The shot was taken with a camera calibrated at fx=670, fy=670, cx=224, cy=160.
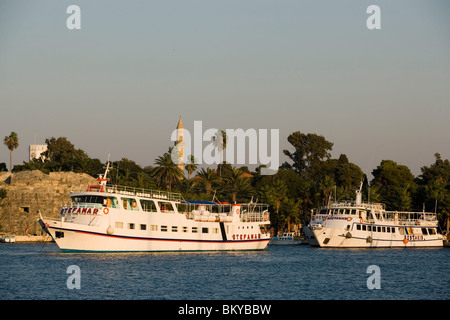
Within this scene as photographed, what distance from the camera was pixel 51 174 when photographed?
4941 inches

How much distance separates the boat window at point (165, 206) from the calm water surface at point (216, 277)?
5195mm

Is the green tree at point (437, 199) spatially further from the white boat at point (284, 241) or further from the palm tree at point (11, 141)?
the palm tree at point (11, 141)

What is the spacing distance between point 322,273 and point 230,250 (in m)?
23.2

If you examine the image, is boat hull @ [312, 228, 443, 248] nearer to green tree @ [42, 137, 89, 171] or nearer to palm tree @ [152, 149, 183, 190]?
palm tree @ [152, 149, 183, 190]

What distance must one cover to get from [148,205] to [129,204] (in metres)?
3.43

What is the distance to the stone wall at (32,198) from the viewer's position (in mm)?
121125

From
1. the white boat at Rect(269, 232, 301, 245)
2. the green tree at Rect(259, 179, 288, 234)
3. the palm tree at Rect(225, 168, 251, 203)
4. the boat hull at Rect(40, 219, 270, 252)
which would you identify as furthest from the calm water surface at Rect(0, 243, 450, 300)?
the palm tree at Rect(225, 168, 251, 203)

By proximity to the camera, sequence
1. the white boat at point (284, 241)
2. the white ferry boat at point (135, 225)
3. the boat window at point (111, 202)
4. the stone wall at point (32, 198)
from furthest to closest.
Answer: the stone wall at point (32, 198) < the white boat at point (284, 241) < the boat window at point (111, 202) < the white ferry boat at point (135, 225)

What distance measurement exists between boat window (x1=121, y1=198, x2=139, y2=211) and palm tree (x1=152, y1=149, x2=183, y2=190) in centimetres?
5241

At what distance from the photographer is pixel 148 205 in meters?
72.9

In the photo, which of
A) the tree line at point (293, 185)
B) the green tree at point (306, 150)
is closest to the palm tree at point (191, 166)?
the tree line at point (293, 185)

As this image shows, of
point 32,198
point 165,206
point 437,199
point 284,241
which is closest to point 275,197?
point 284,241

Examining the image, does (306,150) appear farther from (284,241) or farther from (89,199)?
(89,199)
